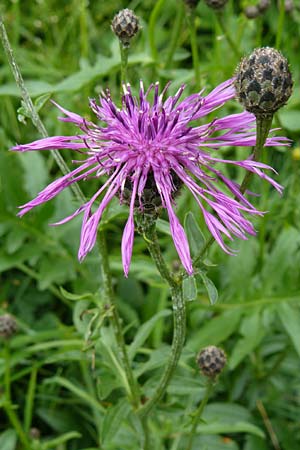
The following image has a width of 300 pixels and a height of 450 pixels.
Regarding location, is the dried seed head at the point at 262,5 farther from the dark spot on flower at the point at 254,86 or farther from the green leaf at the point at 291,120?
the dark spot on flower at the point at 254,86

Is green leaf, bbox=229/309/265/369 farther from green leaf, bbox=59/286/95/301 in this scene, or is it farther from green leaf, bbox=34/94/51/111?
green leaf, bbox=34/94/51/111

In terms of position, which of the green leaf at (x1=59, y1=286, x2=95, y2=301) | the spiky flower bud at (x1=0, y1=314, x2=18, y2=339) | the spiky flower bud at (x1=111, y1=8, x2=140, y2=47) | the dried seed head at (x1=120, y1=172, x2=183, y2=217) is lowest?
the spiky flower bud at (x1=0, y1=314, x2=18, y2=339)

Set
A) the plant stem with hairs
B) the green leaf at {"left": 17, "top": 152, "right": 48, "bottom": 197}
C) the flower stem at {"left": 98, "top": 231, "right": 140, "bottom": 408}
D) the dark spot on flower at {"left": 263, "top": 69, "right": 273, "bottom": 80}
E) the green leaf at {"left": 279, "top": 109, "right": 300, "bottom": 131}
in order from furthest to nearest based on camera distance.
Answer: the green leaf at {"left": 17, "top": 152, "right": 48, "bottom": 197} < the green leaf at {"left": 279, "top": 109, "right": 300, "bottom": 131} < the flower stem at {"left": 98, "top": 231, "right": 140, "bottom": 408} < the plant stem with hairs < the dark spot on flower at {"left": 263, "top": 69, "right": 273, "bottom": 80}

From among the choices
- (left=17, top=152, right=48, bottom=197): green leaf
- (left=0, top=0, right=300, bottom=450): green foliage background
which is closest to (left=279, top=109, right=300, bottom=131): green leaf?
(left=0, top=0, right=300, bottom=450): green foliage background

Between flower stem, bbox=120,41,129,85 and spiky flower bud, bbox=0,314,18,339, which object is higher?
flower stem, bbox=120,41,129,85

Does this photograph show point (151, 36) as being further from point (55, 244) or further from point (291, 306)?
point (291, 306)

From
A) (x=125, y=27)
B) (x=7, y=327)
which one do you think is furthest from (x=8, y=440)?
(x=125, y=27)

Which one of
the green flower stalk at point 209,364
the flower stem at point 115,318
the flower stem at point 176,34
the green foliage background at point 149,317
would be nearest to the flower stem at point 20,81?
the flower stem at point 115,318

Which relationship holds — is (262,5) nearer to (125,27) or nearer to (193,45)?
(193,45)
